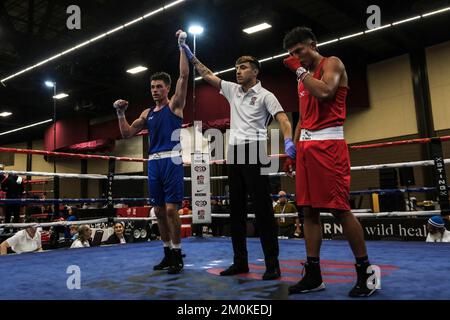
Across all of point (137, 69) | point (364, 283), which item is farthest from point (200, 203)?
point (137, 69)

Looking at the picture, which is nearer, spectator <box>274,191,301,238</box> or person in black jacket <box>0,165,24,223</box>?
person in black jacket <box>0,165,24,223</box>

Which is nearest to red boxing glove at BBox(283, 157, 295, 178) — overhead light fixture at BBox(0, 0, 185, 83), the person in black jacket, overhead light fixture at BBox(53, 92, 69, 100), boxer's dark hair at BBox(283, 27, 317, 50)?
boxer's dark hair at BBox(283, 27, 317, 50)

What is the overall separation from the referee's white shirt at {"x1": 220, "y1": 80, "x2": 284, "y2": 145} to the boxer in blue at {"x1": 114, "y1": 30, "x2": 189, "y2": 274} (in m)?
0.42

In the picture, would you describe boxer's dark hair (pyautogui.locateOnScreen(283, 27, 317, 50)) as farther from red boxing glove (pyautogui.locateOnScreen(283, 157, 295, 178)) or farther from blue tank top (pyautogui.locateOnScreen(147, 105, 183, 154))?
blue tank top (pyautogui.locateOnScreen(147, 105, 183, 154))

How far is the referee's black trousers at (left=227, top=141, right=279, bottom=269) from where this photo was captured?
7.06 ft

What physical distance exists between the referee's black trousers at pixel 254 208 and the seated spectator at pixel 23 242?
3.00 meters

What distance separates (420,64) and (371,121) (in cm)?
169

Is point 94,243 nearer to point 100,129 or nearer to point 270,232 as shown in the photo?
point 270,232

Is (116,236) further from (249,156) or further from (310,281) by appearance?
(310,281)

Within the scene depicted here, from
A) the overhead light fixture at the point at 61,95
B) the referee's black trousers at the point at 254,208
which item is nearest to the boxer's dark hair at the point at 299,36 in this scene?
the referee's black trousers at the point at 254,208

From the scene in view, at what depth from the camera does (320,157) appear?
1.71 meters

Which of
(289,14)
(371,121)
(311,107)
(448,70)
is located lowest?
(311,107)

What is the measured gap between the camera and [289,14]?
7.69 metres
